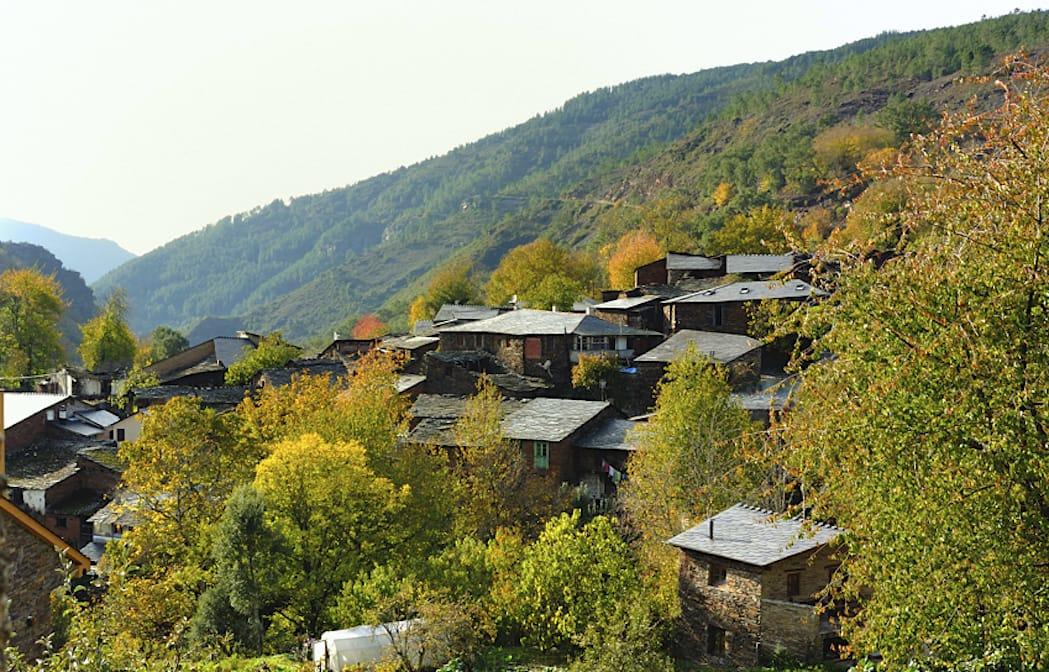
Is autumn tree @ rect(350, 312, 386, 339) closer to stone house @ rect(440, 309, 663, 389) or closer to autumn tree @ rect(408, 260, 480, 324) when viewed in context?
autumn tree @ rect(408, 260, 480, 324)

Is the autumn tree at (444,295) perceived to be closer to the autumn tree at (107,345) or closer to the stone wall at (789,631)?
the autumn tree at (107,345)

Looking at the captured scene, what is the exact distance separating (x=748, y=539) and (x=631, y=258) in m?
66.7

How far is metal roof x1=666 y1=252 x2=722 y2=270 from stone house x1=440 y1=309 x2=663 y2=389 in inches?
571

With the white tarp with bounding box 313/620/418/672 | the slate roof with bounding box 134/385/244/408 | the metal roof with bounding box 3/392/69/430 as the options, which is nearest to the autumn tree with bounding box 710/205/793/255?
the slate roof with bounding box 134/385/244/408

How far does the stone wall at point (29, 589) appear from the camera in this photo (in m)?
18.9

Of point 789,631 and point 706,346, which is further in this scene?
point 706,346

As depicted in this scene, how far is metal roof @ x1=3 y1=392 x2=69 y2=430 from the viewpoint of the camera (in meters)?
54.2

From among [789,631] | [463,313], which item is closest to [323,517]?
[789,631]

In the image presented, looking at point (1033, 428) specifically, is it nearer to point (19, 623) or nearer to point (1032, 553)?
point (1032, 553)

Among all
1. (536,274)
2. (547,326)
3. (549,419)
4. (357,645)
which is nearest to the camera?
(357,645)

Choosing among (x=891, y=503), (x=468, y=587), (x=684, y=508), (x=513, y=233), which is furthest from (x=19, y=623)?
(x=513, y=233)

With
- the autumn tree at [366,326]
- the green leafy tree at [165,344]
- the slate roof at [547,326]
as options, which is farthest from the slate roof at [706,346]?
the autumn tree at [366,326]

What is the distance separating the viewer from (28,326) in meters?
85.7

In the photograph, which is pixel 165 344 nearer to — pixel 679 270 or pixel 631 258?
pixel 631 258
